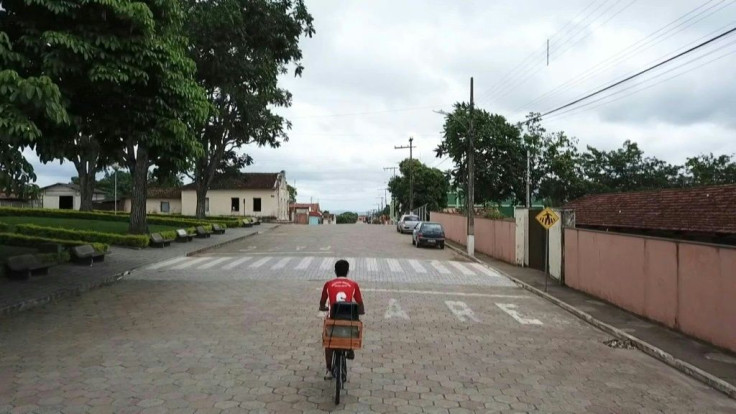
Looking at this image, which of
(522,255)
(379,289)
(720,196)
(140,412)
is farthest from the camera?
(522,255)

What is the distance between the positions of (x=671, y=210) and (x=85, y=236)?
2309 centimetres

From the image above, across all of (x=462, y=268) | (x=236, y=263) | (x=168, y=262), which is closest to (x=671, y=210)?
(x=462, y=268)

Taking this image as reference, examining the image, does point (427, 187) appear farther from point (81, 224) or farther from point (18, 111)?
point (18, 111)

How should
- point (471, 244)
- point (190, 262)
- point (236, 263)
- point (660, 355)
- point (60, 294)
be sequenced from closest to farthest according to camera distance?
point (660, 355) → point (60, 294) → point (236, 263) → point (190, 262) → point (471, 244)

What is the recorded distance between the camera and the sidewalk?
10984 millimetres

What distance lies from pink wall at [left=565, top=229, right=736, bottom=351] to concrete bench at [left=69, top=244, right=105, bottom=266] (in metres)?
14.5

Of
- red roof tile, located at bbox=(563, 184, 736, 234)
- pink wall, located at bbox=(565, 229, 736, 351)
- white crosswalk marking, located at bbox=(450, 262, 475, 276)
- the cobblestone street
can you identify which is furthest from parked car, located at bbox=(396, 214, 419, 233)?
the cobblestone street

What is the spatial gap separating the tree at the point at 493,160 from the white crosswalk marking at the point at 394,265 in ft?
51.3

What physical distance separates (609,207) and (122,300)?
888 inches

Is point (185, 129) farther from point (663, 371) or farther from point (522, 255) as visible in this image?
point (522, 255)

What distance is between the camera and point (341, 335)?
227 inches

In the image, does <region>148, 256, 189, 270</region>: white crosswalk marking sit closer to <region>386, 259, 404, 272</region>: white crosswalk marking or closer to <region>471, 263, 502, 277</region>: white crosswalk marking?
<region>386, 259, 404, 272</region>: white crosswalk marking

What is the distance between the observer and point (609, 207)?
1047 inches

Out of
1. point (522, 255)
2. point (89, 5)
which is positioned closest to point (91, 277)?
point (89, 5)
